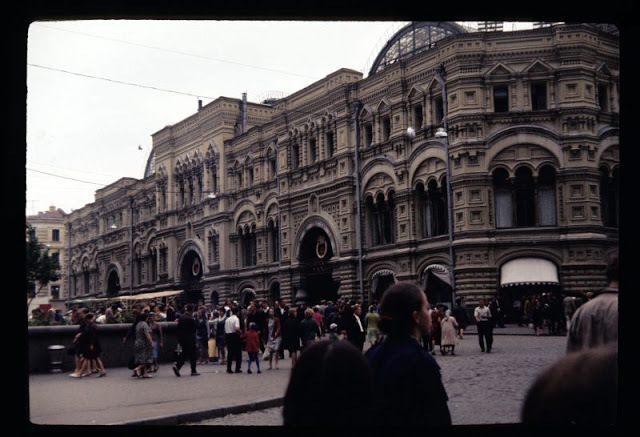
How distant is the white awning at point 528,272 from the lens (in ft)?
86.8

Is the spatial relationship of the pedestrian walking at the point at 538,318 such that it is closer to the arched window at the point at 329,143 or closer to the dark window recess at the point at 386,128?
the dark window recess at the point at 386,128

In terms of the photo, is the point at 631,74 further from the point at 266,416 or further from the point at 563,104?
the point at 563,104

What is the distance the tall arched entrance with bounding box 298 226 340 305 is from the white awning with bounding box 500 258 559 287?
9.67 m

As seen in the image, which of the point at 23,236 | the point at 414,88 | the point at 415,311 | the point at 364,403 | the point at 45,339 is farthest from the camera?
the point at 414,88

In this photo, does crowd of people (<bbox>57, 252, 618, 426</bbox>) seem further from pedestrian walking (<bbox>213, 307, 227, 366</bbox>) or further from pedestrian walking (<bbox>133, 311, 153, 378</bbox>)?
pedestrian walking (<bbox>213, 307, 227, 366</bbox>)

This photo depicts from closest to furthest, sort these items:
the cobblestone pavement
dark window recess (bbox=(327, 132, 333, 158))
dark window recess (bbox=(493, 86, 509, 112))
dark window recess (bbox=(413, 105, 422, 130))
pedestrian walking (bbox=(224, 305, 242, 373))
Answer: the cobblestone pavement, pedestrian walking (bbox=(224, 305, 242, 373)), dark window recess (bbox=(493, 86, 509, 112)), dark window recess (bbox=(413, 105, 422, 130)), dark window recess (bbox=(327, 132, 333, 158))

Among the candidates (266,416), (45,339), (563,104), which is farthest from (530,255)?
(266,416)

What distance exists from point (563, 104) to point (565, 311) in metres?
8.81

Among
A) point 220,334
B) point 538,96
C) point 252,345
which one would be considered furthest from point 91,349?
→ point 538,96

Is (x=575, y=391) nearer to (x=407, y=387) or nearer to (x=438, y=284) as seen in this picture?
(x=407, y=387)

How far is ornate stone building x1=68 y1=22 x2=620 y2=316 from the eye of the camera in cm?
2683

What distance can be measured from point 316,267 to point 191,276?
13135 millimetres

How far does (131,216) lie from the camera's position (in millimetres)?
49688

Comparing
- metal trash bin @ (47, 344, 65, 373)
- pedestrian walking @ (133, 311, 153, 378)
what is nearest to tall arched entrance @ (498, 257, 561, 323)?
pedestrian walking @ (133, 311, 153, 378)
